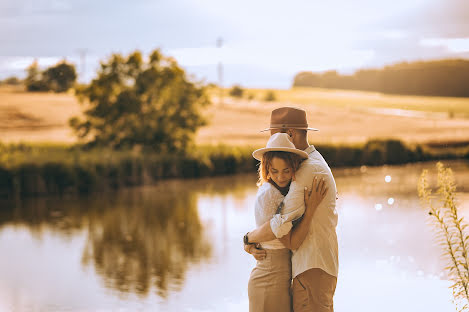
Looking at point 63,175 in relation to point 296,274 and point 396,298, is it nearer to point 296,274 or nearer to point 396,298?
point 396,298

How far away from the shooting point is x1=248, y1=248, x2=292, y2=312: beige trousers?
275cm

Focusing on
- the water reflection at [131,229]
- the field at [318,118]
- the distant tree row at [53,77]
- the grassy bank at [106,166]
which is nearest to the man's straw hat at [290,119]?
the water reflection at [131,229]

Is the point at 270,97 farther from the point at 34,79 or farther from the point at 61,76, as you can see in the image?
the point at 61,76

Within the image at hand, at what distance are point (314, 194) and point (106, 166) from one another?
53.8 ft

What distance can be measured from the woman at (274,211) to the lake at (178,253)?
2.31ft

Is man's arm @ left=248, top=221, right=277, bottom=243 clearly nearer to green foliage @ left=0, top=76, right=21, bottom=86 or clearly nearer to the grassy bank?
the grassy bank

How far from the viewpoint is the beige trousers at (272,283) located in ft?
9.04

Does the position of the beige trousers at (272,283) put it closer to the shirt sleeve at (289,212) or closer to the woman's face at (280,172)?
the shirt sleeve at (289,212)

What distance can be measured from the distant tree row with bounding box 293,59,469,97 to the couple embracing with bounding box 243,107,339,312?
35.3 ft

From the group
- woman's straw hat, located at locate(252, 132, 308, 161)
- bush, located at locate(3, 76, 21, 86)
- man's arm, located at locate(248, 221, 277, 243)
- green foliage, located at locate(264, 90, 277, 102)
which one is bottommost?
green foliage, located at locate(264, 90, 277, 102)

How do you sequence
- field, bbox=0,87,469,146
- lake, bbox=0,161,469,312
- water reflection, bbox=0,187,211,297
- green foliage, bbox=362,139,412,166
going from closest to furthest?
1. lake, bbox=0,161,469,312
2. water reflection, bbox=0,187,211,297
3. green foliage, bbox=362,139,412,166
4. field, bbox=0,87,469,146

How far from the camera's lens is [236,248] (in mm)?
9984

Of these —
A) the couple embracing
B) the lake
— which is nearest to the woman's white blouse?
the couple embracing

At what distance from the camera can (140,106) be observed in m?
22.0
